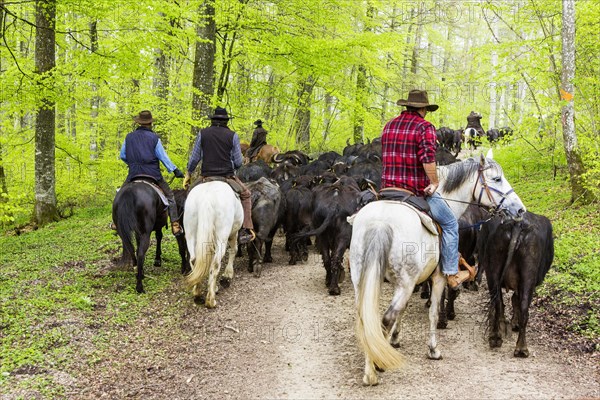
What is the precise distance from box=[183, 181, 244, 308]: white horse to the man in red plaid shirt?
9.94 ft

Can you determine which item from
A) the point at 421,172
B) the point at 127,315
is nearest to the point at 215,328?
the point at 127,315

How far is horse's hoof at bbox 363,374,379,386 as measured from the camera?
5223 millimetres

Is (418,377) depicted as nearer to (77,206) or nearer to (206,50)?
(206,50)

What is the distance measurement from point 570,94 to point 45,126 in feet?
41.0

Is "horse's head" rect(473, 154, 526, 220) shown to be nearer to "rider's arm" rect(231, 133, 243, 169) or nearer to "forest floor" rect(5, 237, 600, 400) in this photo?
"forest floor" rect(5, 237, 600, 400)

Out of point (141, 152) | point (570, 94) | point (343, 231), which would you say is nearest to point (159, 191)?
point (141, 152)

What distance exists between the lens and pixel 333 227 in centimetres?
873

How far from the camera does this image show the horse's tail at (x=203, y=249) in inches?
298

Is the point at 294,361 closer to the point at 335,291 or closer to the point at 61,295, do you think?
the point at 335,291

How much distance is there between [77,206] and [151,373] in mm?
14959

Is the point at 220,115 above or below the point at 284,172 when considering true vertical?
above

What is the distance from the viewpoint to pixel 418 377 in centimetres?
547

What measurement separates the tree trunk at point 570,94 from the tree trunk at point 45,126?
1108 centimetres

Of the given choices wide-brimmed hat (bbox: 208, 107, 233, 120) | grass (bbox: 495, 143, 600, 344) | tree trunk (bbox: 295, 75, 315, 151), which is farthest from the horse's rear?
tree trunk (bbox: 295, 75, 315, 151)
